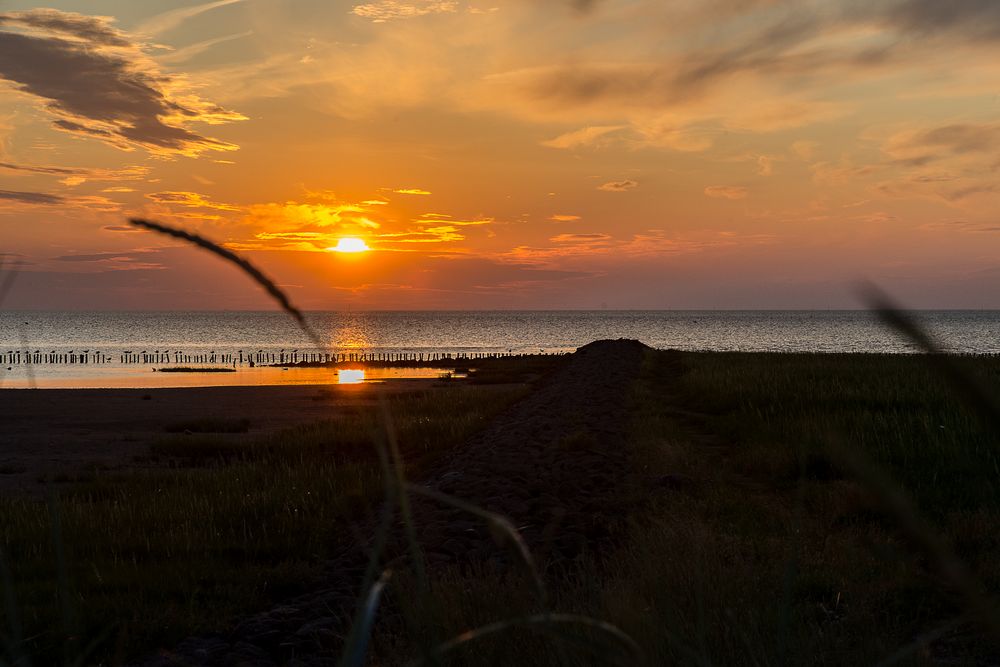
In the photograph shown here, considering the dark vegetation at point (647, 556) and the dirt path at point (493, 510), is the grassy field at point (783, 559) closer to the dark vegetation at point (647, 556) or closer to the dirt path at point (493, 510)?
the dark vegetation at point (647, 556)

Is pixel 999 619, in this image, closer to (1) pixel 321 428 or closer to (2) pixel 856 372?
(1) pixel 321 428

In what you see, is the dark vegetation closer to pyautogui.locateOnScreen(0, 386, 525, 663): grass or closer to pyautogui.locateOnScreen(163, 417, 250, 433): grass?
pyautogui.locateOnScreen(0, 386, 525, 663): grass

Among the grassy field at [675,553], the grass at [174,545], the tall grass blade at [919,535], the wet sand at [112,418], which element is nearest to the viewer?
the tall grass blade at [919,535]

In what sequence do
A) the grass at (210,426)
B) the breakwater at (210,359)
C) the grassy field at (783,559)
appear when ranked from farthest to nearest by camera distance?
1. the breakwater at (210,359)
2. the grass at (210,426)
3. the grassy field at (783,559)

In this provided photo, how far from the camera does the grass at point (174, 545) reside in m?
6.19

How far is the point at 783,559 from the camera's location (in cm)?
650

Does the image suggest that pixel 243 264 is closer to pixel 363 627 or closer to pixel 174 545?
pixel 363 627

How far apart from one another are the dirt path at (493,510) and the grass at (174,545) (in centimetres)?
46

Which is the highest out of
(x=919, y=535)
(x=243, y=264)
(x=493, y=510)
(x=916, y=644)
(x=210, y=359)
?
(x=243, y=264)

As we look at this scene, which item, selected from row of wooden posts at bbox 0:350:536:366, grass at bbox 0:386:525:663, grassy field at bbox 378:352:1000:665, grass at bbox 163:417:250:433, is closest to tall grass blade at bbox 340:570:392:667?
grassy field at bbox 378:352:1000:665

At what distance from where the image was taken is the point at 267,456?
54.0 ft

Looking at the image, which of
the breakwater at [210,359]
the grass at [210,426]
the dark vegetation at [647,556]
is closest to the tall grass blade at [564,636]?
Result: the dark vegetation at [647,556]

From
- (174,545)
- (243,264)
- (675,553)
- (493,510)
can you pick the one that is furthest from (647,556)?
(243,264)

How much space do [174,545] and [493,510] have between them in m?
3.40
